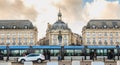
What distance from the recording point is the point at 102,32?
157 m

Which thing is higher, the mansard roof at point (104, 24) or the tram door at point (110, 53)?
the mansard roof at point (104, 24)

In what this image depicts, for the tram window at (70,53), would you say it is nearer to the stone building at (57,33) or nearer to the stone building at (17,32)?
the stone building at (17,32)

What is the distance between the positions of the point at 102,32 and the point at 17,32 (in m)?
38.6

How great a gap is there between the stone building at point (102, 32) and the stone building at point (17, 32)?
81.3 ft

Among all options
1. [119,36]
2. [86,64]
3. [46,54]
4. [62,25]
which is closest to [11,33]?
[62,25]

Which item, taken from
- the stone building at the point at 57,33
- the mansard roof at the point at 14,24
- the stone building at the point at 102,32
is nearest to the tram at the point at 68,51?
the stone building at the point at 102,32

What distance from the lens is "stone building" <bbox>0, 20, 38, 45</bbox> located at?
157375 millimetres

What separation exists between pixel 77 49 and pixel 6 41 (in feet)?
299

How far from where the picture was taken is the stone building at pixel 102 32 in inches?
6156

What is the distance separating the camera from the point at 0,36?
15838cm

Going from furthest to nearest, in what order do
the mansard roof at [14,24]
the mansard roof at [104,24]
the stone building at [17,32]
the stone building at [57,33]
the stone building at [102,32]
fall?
the stone building at [57,33]
the mansard roof at [14,24]
the stone building at [17,32]
the stone building at [102,32]
the mansard roof at [104,24]

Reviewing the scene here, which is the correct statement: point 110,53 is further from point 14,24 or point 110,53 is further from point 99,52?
point 14,24

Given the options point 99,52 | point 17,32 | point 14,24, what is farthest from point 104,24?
point 99,52

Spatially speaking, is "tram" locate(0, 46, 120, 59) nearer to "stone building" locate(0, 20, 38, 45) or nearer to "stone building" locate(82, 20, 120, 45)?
"stone building" locate(82, 20, 120, 45)
